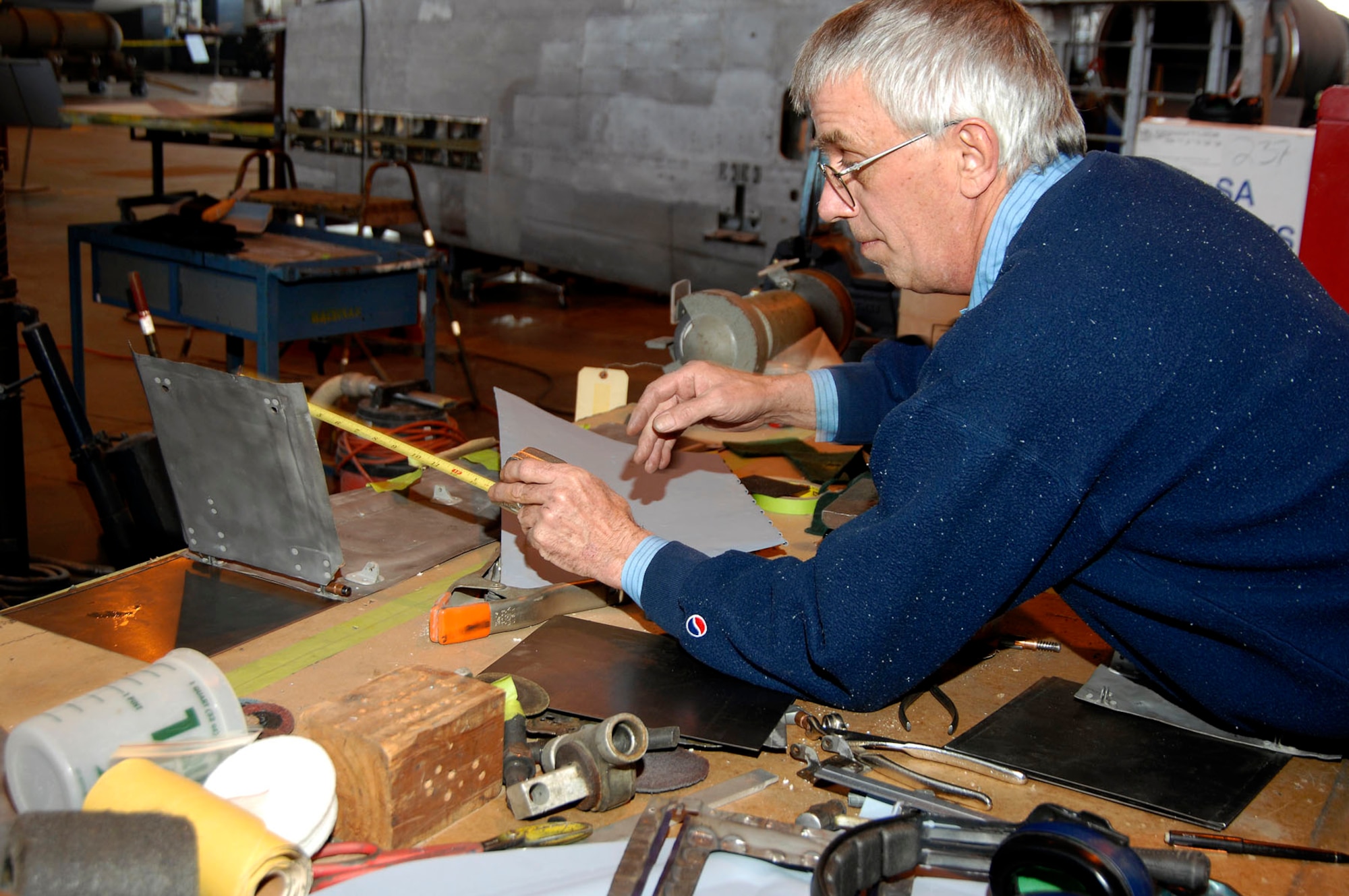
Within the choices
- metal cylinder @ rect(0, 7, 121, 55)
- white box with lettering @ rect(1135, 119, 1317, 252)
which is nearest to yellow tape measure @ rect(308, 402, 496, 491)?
white box with lettering @ rect(1135, 119, 1317, 252)

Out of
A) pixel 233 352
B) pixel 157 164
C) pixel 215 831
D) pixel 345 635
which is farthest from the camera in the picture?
pixel 157 164

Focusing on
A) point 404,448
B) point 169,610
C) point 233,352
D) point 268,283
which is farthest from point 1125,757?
point 233,352

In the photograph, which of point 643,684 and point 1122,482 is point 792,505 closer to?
point 643,684

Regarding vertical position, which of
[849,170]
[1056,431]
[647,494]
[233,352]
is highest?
[849,170]

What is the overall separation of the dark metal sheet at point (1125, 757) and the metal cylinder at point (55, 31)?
13.8 meters

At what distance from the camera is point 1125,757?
4.00 ft

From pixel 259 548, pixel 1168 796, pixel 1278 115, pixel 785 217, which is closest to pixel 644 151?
pixel 785 217

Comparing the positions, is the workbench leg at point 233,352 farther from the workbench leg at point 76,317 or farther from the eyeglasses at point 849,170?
the eyeglasses at point 849,170

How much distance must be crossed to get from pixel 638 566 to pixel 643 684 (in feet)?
0.51

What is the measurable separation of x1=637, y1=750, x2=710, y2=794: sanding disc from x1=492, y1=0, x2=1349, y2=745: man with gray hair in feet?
0.50

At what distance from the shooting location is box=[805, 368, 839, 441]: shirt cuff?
1.94 m

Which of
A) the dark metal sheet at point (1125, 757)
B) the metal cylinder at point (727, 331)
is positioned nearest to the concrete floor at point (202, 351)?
the metal cylinder at point (727, 331)

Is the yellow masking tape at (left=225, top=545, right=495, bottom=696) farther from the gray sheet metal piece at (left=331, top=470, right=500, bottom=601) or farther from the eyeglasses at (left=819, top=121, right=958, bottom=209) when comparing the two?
the eyeglasses at (left=819, top=121, right=958, bottom=209)

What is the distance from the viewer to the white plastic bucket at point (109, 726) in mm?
891
